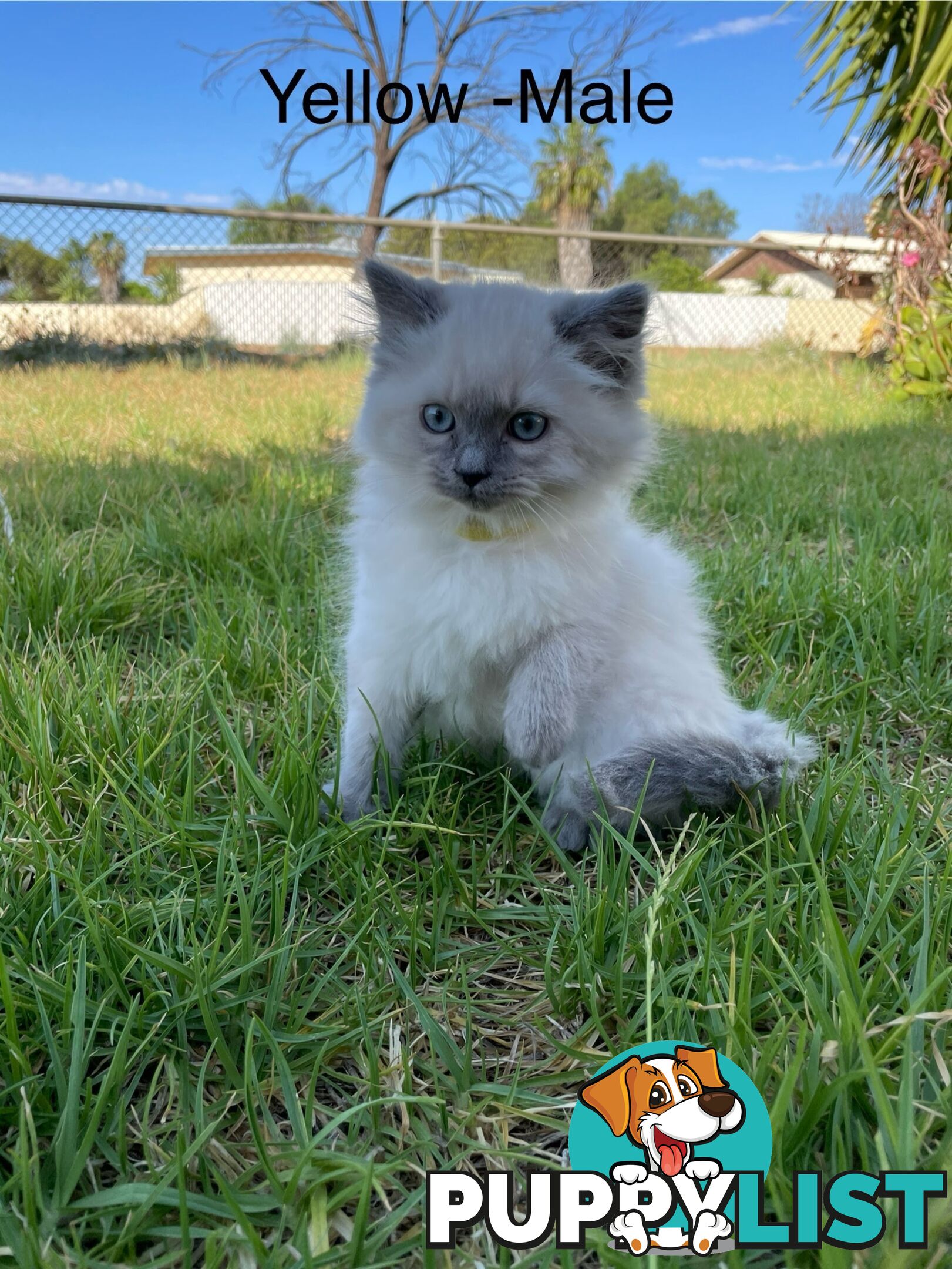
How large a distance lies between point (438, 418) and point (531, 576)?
0.28 metres

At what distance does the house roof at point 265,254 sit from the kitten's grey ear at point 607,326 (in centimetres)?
614

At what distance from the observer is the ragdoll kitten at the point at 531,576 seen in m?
1.21

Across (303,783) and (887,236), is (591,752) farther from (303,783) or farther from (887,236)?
(887,236)

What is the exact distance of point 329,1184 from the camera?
78 cm

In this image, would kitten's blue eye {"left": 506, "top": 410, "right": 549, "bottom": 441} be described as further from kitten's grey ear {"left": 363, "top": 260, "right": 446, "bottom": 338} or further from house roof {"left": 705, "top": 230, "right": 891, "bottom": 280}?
house roof {"left": 705, "top": 230, "right": 891, "bottom": 280}

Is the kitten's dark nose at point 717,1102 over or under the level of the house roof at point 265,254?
under

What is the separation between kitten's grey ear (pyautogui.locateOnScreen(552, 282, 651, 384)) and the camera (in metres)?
1.28

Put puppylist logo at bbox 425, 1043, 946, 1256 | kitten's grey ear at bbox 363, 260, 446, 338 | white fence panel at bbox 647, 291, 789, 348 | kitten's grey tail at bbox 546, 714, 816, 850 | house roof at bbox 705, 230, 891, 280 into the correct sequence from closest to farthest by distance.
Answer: puppylist logo at bbox 425, 1043, 946, 1256, kitten's grey tail at bbox 546, 714, 816, 850, kitten's grey ear at bbox 363, 260, 446, 338, house roof at bbox 705, 230, 891, 280, white fence panel at bbox 647, 291, 789, 348

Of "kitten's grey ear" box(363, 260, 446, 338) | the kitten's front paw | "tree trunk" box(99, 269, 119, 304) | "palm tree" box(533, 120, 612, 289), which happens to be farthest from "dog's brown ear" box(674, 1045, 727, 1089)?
"palm tree" box(533, 120, 612, 289)

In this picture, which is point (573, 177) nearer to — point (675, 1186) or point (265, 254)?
point (265, 254)

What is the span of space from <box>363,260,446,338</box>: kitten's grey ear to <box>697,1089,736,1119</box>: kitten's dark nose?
114cm

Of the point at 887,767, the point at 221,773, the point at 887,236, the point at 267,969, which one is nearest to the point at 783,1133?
the point at 267,969

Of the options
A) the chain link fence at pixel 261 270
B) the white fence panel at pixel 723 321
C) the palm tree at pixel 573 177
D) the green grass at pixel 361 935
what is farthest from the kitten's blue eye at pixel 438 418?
the palm tree at pixel 573 177

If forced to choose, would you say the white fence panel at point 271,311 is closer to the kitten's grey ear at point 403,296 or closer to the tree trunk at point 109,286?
the tree trunk at point 109,286
